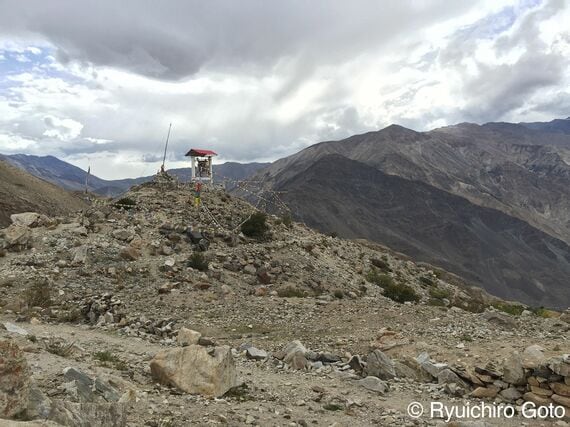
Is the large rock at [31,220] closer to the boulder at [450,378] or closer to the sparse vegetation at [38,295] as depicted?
the sparse vegetation at [38,295]

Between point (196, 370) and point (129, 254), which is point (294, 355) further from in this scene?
point (129, 254)

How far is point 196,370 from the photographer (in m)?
9.34

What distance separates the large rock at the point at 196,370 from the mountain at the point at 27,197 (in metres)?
46.6

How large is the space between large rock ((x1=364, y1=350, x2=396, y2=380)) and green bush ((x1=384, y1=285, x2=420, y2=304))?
15908 millimetres

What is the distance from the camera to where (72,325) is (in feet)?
52.6

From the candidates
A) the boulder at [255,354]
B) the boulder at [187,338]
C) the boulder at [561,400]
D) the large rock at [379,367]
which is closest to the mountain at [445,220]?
the boulder at [187,338]

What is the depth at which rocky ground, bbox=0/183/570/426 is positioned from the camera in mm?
8383

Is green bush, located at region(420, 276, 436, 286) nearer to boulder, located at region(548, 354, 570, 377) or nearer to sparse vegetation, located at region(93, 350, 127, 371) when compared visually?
boulder, located at region(548, 354, 570, 377)

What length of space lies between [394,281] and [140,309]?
764 inches

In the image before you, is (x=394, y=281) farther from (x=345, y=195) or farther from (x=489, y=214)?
(x=489, y=214)

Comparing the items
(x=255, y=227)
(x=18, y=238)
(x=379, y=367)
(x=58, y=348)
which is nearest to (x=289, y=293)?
(x=379, y=367)

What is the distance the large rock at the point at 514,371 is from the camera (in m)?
10.3

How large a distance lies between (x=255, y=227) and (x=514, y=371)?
23275 mm

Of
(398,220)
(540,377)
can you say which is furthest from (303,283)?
(398,220)
